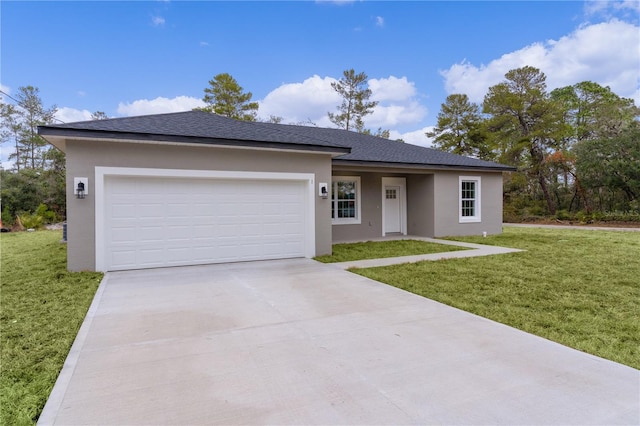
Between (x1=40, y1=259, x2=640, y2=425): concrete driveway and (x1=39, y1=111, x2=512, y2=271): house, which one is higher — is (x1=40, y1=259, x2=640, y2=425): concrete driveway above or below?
below

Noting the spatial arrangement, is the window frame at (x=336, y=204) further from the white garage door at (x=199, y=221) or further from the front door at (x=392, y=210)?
the white garage door at (x=199, y=221)

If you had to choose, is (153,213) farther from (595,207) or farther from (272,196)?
(595,207)

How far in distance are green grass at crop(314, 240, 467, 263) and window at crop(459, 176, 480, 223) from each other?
344 cm

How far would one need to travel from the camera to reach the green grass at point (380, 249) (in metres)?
9.03

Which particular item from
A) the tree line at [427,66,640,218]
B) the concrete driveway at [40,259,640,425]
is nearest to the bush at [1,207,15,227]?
the concrete driveway at [40,259,640,425]

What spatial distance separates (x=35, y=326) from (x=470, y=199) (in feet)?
45.6

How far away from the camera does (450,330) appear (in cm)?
390

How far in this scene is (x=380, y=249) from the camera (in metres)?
10.4

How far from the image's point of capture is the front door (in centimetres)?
1411

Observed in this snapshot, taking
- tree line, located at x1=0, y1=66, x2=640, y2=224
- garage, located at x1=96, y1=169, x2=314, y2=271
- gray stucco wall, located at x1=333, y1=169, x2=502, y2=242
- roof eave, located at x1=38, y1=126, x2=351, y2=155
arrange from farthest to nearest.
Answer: tree line, located at x1=0, y1=66, x2=640, y2=224 → gray stucco wall, located at x1=333, y1=169, x2=502, y2=242 → garage, located at x1=96, y1=169, x2=314, y2=271 → roof eave, located at x1=38, y1=126, x2=351, y2=155

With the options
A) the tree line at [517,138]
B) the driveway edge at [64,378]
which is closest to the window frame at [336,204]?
the driveway edge at [64,378]

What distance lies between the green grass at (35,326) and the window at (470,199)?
12.5 meters

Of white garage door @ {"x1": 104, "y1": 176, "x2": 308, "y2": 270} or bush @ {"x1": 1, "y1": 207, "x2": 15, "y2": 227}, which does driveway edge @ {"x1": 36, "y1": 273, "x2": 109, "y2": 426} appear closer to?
white garage door @ {"x1": 104, "y1": 176, "x2": 308, "y2": 270}

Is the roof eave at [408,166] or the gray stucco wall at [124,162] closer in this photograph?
the gray stucco wall at [124,162]
